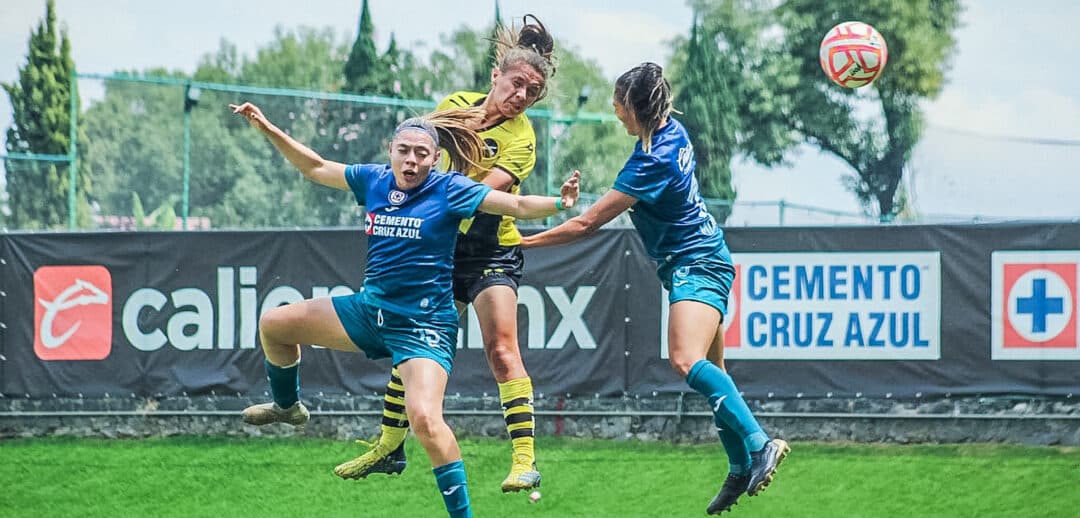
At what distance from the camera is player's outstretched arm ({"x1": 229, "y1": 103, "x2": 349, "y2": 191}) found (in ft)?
21.8

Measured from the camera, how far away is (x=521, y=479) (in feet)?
22.9

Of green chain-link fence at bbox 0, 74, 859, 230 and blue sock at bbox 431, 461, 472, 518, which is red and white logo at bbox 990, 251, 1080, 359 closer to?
green chain-link fence at bbox 0, 74, 859, 230

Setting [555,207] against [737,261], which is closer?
[555,207]

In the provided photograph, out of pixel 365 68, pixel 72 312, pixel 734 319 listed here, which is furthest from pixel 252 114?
pixel 365 68

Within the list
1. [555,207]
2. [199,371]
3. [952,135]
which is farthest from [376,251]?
[952,135]

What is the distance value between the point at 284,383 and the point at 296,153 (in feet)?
4.28

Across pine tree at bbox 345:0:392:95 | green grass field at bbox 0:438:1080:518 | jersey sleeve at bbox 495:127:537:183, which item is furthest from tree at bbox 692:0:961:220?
jersey sleeve at bbox 495:127:537:183

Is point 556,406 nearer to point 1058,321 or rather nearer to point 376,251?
point 1058,321

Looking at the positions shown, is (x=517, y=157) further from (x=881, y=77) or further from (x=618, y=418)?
(x=881, y=77)

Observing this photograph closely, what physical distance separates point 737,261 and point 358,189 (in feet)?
21.0

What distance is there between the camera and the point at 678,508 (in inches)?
438

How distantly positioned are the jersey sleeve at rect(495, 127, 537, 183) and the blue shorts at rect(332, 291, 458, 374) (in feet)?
3.11

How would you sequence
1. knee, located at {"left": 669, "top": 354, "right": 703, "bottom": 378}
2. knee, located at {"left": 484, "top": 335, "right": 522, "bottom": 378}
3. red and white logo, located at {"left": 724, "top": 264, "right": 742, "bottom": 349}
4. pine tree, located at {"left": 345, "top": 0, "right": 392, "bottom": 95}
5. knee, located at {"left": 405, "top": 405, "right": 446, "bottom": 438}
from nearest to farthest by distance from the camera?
knee, located at {"left": 405, "top": 405, "right": 446, "bottom": 438}, knee, located at {"left": 669, "top": 354, "right": 703, "bottom": 378}, knee, located at {"left": 484, "top": 335, "right": 522, "bottom": 378}, red and white logo, located at {"left": 724, "top": 264, "right": 742, "bottom": 349}, pine tree, located at {"left": 345, "top": 0, "right": 392, "bottom": 95}

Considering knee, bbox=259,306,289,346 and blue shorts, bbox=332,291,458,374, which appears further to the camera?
knee, bbox=259,306,289,346
